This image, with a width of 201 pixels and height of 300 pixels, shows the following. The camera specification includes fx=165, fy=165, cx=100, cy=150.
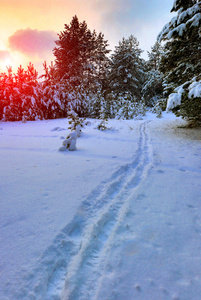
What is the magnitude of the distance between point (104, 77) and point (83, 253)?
2585cm

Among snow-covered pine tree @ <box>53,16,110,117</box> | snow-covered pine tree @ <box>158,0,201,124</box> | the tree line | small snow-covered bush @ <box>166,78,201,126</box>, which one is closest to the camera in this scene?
small snow-covered bush @ <box>166,78,201,126</box>

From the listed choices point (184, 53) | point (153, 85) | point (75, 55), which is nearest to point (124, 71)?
point (153, 85)

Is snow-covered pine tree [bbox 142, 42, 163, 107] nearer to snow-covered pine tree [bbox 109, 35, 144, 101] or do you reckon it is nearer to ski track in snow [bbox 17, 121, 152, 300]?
snow-covered pine tree [bbox 109, 35, 144, 101]

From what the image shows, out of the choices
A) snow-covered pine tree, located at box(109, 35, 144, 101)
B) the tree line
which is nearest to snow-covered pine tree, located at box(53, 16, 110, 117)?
the tree line

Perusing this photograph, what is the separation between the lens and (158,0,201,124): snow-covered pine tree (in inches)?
186

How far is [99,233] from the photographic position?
155 centimetres

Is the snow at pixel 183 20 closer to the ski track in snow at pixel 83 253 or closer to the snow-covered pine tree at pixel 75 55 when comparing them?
the ski track in snow at pixel 83 253

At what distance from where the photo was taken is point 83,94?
12.9 m

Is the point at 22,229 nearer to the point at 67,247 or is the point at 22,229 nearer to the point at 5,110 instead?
the point at 67,247

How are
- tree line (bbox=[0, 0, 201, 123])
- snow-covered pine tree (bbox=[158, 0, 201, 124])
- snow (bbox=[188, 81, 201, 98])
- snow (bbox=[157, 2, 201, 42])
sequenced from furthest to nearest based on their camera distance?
tree line (bbox=[0, 0, 201, 123]), snow-covered pine tree (bbox=[158, 0, 201, 124]), snow (bbox=[157, 2, 201, 42]), snow (bbox=[188, 81, 201, 98])

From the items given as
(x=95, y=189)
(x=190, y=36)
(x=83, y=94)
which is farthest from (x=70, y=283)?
(x=83, y=94)

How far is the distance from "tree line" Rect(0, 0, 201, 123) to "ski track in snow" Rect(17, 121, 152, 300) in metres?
3.83

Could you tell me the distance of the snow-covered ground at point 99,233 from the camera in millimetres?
1075

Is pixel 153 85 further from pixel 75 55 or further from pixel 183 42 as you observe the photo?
pixel 183 42
